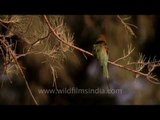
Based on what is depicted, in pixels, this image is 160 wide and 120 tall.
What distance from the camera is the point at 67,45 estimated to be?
310cm

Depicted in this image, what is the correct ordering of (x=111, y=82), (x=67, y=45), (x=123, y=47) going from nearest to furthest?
1. (x=67, y=45)
2. (x=111, y=82)
3. (x=123, y=47)

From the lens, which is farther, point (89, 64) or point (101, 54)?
point (89, 64)

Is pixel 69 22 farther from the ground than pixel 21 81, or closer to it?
farther from the ground

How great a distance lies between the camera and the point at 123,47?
14.6ft

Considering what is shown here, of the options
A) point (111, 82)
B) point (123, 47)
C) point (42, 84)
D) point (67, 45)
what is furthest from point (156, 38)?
point (67, 45)

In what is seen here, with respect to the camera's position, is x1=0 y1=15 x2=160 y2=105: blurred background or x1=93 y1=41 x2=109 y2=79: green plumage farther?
x1=0 y1=15 x2=160 y2=105: blurred background

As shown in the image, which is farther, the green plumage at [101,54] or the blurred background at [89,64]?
the blurred background at [89,64]
